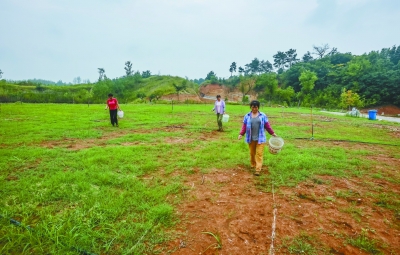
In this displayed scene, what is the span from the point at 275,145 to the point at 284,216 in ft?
7.67

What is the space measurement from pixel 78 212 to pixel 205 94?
81822 millimetres

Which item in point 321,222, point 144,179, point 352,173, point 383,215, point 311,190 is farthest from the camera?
→ point 352,173

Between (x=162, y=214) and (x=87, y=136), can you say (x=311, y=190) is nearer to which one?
(x=162, y=214)

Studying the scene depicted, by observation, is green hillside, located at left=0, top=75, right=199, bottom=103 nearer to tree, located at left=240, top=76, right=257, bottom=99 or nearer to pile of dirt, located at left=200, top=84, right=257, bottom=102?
pile of dirt, located at left=200, top=84, right=257, bottom=102

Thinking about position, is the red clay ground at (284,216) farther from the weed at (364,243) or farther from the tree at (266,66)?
the tree at (266,66)

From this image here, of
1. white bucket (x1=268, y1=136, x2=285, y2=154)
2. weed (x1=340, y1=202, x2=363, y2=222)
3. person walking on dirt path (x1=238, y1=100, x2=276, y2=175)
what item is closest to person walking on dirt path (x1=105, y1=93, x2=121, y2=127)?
person walking on dirt path (x1=238, y1=100, x2=276, y2=175)

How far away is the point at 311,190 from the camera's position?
447 cm

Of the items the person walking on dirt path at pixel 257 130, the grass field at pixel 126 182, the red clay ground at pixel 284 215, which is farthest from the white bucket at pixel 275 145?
the red clay ground at pixel 284 215

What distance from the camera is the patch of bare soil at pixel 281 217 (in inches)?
112

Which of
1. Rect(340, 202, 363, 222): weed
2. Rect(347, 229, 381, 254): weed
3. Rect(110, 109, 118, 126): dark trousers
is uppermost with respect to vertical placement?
Rect(110, 109, 118, 126): dark trousers

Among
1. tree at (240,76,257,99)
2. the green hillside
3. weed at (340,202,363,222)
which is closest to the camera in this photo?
weed at (340,202,363,222)

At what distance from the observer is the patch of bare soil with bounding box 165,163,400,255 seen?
2.84 meters

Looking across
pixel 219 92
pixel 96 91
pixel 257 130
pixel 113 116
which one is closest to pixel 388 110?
pixel 257 130

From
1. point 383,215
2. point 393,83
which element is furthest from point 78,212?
point 393,83
